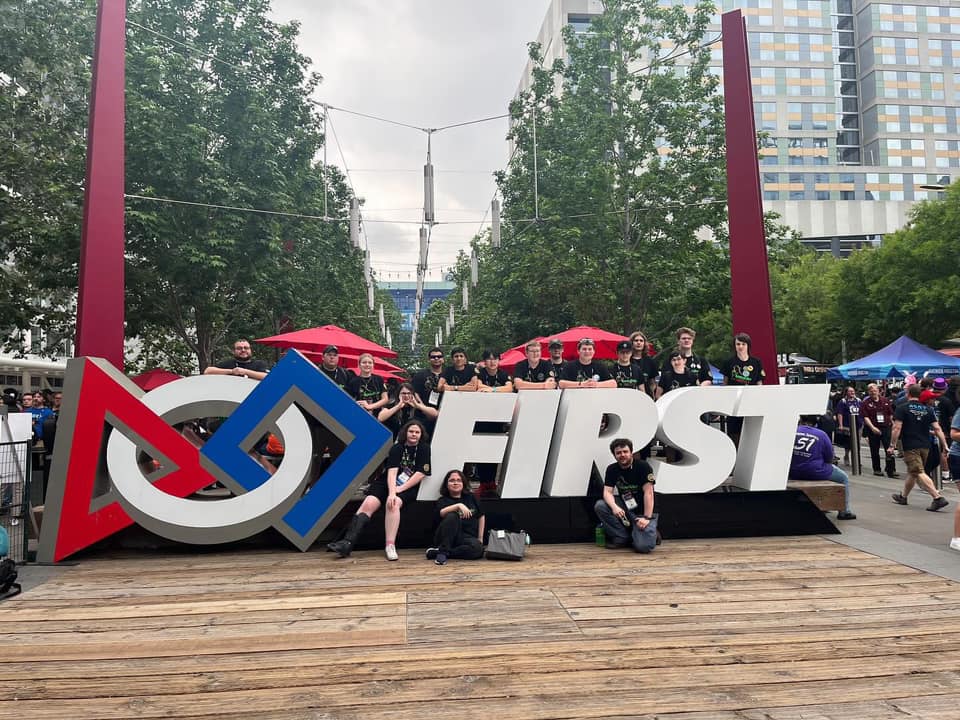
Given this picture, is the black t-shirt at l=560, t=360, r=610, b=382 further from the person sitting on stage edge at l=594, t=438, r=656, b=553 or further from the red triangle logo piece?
the red triangle logo piece

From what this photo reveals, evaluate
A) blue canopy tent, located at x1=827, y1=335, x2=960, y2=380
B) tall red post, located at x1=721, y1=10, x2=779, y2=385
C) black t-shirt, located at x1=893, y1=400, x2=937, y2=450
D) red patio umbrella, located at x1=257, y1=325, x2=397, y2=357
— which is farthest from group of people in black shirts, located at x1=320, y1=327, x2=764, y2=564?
blue canopy tent, located at x1=827, y1=335, x2=960, y2=380

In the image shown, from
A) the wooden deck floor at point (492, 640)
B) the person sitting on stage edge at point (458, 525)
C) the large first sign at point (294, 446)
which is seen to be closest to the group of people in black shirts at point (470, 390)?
the person sitting on stage edge at point (458, 525)

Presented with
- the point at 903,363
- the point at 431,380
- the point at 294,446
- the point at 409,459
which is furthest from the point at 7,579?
the point at 903,363

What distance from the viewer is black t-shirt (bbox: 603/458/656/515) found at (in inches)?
291

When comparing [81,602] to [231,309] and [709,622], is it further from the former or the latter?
[231,309]

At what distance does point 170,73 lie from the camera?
16.3 meters

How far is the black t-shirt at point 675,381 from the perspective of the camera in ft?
28.8

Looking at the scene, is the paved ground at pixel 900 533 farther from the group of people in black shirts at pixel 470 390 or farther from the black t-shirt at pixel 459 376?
the black t-shirt at pixel 459 376

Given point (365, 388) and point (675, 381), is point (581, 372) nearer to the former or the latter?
point (675, 381)

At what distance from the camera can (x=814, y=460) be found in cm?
887

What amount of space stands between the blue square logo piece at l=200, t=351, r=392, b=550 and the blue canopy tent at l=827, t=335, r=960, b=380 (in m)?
17.4

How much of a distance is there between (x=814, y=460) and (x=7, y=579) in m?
8.48

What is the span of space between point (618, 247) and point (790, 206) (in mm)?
47146

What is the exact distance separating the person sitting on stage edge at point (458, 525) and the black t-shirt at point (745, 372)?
3550 millimetres
